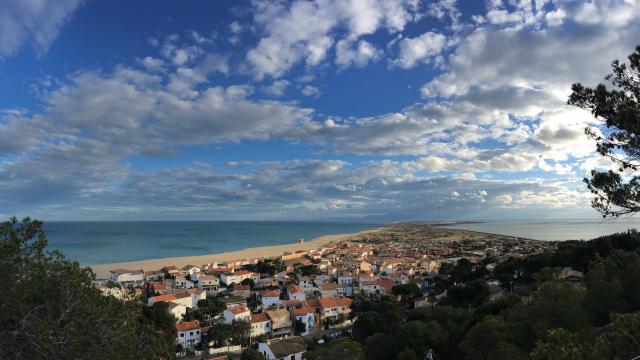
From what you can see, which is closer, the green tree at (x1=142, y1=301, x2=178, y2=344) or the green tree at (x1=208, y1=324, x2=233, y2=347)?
the green tree at (x1=142, y1=301, x2=178, y2=344)

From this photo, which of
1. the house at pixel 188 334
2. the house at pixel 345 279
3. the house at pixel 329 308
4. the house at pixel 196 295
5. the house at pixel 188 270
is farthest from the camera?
the house at pixel 188 270

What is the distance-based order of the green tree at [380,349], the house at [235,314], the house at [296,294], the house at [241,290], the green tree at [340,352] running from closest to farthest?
the green tree at [340,352] < the green tree at [380,349] < the house at [235,314] < the house at [296,294] < the house at [241,290]

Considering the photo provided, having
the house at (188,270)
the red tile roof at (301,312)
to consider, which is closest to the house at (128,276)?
the house at (188,270)

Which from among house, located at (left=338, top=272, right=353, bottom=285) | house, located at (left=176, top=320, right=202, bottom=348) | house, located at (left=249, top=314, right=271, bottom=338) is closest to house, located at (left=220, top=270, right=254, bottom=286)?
house, located at (left=338, top=272, right=353, bottom=285)

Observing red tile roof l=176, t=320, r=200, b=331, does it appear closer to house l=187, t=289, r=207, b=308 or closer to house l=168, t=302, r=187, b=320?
house l=168, t=302, r=187, b=320

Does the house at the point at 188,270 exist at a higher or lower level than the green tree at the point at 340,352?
lower

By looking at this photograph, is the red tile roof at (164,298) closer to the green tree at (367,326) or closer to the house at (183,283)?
the house at (183,283)

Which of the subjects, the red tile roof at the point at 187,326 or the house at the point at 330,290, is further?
the house at the point at 330,290

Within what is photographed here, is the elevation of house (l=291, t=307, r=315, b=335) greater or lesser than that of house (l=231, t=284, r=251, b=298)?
lesser

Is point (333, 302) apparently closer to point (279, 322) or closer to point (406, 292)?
point (279, 322)
